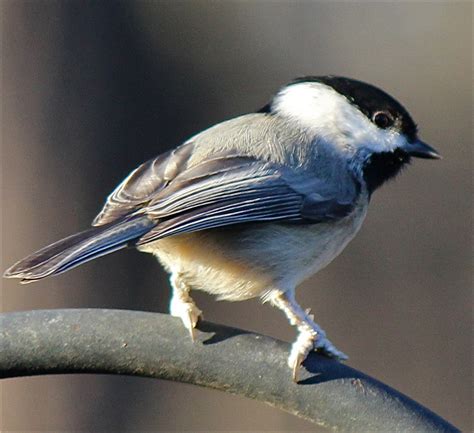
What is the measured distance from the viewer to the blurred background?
4.92 m

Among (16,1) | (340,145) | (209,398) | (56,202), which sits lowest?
(209,398)

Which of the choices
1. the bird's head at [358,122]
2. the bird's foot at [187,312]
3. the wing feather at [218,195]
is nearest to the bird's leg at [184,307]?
the bird's foot at [187,312]

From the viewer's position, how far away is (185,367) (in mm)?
2119

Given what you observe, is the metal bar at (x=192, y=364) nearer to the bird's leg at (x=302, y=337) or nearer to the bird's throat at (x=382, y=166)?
the bird's leg at (x=302, y=337)

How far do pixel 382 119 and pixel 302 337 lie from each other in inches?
36.8

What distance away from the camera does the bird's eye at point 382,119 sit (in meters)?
3.13

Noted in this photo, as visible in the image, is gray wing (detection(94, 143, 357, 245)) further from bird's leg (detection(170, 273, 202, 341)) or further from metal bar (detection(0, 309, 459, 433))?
metal bar (detection(0, 309, 459, 433))

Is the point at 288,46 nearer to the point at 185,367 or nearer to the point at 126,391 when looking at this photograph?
the point at 126,391

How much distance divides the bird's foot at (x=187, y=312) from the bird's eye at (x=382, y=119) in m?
0.91

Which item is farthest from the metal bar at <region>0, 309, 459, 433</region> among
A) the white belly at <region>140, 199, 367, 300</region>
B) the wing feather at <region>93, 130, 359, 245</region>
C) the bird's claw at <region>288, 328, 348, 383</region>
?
the white belly at <region>140, 199, 367, 300</region>

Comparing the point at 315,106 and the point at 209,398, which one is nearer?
the point at 315,106

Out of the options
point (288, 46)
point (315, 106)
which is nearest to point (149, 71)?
point (288, 46)

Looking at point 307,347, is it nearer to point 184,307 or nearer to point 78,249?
point 184,307

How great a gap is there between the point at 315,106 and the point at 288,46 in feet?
13.5
